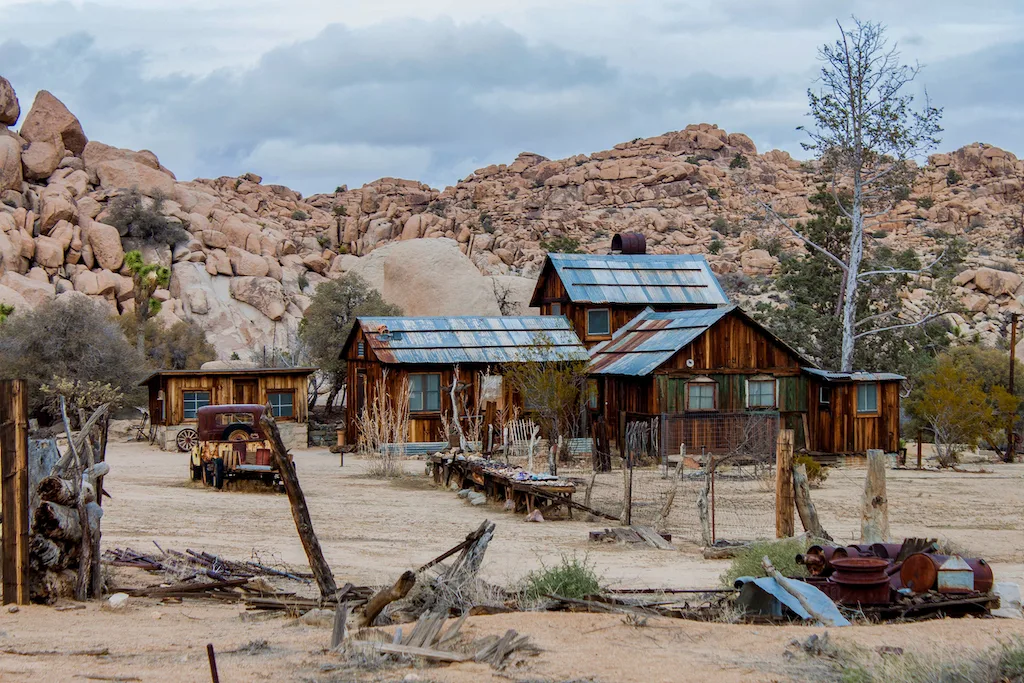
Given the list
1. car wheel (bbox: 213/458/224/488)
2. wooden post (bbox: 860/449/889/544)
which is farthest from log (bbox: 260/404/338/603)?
car wheel (bbox: 213/458/224/488)

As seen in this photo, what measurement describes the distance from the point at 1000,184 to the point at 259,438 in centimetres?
8374

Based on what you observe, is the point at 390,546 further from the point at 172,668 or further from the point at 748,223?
the point at 748,223

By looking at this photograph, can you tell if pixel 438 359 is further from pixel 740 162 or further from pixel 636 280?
pixel 740 162

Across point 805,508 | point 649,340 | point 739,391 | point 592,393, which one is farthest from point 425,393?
point 805,508

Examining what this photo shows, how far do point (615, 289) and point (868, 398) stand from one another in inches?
367

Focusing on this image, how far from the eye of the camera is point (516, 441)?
29344mm

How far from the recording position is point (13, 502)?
11422 millimetres

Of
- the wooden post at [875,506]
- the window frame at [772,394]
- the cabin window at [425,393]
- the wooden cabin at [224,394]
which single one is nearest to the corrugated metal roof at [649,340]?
the window frame at [772,394]

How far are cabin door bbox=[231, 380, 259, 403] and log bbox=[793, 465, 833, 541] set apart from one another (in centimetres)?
2378

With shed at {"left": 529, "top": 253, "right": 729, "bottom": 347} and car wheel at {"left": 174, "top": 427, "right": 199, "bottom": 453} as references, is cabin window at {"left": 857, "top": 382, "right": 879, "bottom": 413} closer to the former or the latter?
shed at {"left": 529, "top": 253, "right": 729, "bottom": 347}

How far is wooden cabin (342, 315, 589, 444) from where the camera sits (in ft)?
108

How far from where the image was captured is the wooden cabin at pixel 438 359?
32.8 metres

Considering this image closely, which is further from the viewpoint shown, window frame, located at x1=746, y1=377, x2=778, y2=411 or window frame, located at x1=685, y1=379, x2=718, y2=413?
window frame, located at x1=746, y1=377, x2=778, y2=411

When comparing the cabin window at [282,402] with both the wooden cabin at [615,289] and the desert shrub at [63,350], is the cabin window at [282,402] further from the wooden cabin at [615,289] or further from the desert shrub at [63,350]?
the wooden cabin at [615,289]
